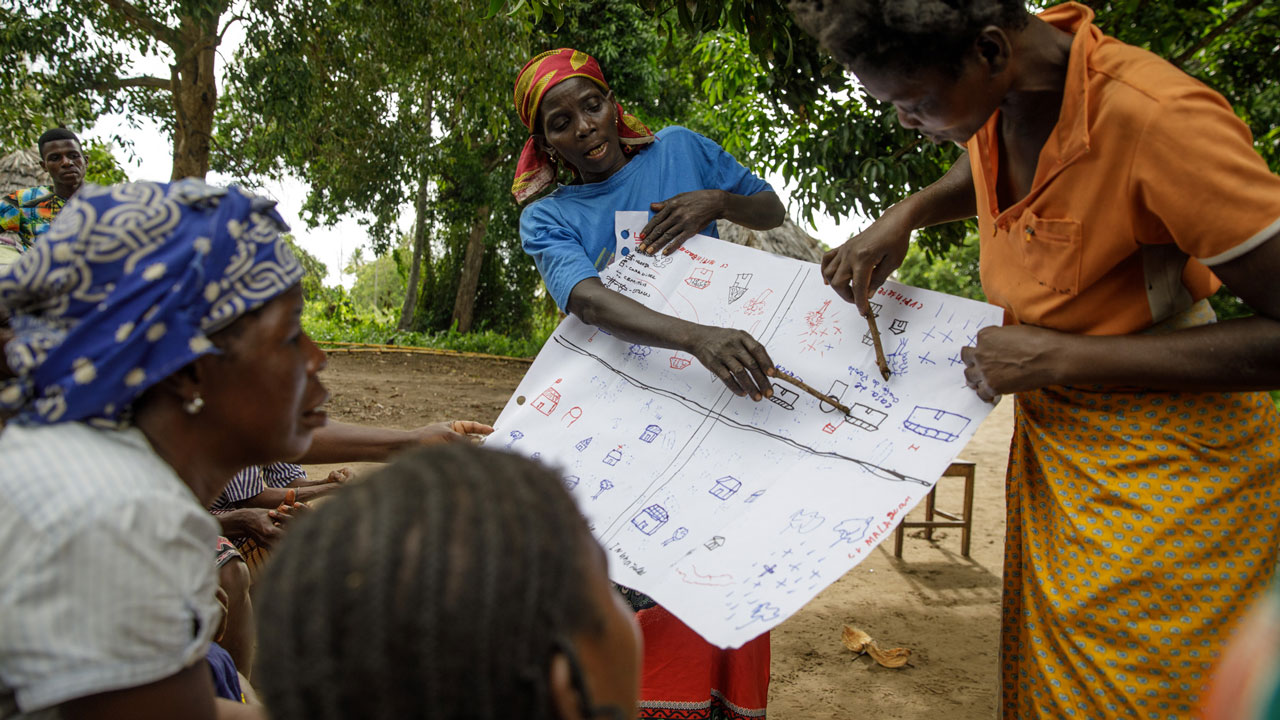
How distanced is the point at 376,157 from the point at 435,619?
1226 centimetres

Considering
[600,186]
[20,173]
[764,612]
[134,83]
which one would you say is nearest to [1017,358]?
[764,612]

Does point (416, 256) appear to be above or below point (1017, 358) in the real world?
below

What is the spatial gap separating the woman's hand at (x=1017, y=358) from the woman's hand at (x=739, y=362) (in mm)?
472

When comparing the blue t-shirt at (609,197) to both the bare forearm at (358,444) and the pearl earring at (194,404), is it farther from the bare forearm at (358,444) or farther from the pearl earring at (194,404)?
the pearl earring at (194,404)

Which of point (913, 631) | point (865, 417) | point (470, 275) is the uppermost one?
point (865, 417)

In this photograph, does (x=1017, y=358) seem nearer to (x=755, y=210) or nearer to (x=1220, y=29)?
(x=755, y=210)

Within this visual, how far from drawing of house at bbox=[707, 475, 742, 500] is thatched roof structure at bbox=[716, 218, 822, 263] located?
3628 millimetres

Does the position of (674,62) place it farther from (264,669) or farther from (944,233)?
(264,669)

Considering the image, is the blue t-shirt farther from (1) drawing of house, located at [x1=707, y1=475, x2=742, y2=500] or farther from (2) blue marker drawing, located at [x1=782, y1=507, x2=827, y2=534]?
(2) blue marker drawing, located at [x1=782, y1=507, x2=827, y2=534]

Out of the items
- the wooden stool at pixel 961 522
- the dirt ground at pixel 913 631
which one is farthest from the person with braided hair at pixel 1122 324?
the wooden stool at pixel 961 522

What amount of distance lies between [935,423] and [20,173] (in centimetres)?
714

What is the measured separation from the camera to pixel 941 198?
1.96m

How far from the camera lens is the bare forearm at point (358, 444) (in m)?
2.14

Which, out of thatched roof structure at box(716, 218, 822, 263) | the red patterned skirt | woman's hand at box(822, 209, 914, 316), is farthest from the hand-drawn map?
thatched roof structure at box(716, 218, 822, 263)
